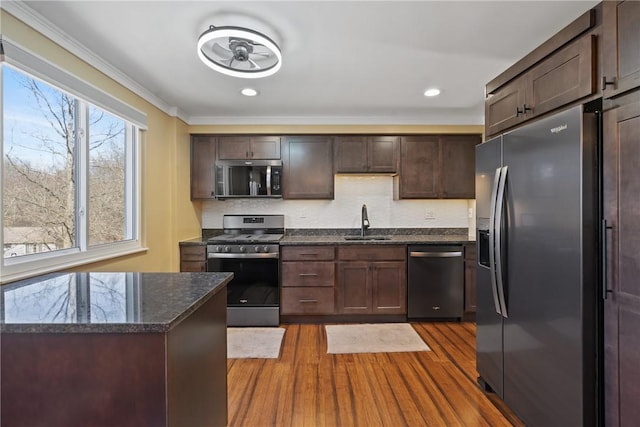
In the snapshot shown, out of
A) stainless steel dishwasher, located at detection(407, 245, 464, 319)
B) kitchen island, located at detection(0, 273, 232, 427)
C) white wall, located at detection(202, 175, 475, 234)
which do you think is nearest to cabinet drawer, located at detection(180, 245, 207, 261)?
white wall, located at detection(202, 175, 475, 234)

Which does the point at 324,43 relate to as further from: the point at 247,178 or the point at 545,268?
the point at 247,178

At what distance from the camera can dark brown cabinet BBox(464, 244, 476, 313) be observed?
137 inches

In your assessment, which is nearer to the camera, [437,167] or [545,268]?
[545,268]

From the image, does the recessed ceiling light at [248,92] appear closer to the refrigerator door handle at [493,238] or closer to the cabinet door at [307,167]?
the cabinet door at [307,167]

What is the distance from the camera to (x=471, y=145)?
379 cm

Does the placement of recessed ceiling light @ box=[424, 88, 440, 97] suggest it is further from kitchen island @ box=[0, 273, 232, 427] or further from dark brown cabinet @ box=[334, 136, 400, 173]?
kitchen island @ box=[0, 273, 232, 427]

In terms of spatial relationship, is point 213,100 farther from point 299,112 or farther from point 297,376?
point 297,376

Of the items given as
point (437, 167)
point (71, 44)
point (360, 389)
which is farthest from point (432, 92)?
point (71, 44)

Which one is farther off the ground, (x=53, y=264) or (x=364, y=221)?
(x=364, y=221)

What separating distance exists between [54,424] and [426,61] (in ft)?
9.25

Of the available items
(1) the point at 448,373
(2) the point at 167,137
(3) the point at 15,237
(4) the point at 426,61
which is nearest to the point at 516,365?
(1) the point at 448,373

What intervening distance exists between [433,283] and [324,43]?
106 inches

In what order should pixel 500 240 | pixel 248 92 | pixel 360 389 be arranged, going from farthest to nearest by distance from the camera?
pixel 248 92, pixel 360 389, pixel 500 240

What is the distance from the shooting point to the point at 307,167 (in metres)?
3.79
